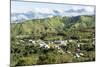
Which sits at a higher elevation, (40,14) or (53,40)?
(40,14)

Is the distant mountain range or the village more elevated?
the distant mountain range

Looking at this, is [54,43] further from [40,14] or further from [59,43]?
[40,14]

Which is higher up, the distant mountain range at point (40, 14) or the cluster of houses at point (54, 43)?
the distant mountain range at point (40, 14)

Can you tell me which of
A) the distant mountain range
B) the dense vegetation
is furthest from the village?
the distant mountain range

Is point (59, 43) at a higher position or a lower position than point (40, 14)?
lower

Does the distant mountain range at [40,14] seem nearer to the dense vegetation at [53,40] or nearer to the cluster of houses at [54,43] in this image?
the dense vegetation at [53,40]

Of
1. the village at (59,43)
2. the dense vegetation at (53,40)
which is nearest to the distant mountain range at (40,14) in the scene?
the dense vegetation at (53,40)

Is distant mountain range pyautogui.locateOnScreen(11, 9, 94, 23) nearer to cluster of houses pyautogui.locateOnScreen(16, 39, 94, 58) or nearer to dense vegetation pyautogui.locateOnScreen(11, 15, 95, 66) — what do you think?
dense vegetation pyautogui.locateOnScreen(11, 15, 95, 66)

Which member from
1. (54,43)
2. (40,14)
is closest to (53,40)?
(54,43)

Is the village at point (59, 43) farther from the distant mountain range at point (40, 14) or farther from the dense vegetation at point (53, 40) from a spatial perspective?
the distant mountain range at point (40, 14)
